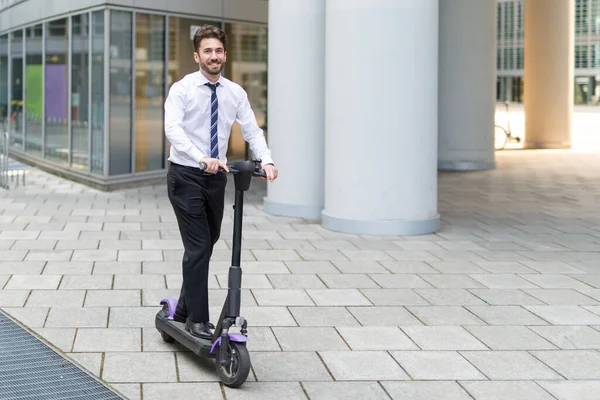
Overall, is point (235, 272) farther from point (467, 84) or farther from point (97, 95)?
point (467, 84)

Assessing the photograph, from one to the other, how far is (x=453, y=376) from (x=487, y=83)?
49.6 feet

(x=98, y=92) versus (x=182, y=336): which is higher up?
(x=98, y=92)

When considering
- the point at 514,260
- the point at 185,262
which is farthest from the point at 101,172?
the point at 185,262

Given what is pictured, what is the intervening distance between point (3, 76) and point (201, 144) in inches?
742

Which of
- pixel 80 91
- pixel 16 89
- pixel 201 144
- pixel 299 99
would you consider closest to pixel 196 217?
pixel 201 144

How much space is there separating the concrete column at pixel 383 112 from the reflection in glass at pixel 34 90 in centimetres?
979

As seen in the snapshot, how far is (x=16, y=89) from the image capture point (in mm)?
21359

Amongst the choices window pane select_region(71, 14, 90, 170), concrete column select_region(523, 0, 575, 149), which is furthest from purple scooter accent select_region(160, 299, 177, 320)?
concrete column select_region(523, 0, 575, 149)

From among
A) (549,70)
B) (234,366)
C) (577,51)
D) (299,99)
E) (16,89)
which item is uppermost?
(577,51)

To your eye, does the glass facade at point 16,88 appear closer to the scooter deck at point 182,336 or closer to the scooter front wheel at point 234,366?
the scooter deck at point 182,336

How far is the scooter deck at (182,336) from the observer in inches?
204

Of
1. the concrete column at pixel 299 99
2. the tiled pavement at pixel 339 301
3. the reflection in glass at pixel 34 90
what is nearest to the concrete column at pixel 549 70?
the reflection in glass at pixel 34 90

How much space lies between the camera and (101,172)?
15.5 meters

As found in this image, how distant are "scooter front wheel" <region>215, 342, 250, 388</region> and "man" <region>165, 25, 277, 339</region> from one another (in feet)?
0.96
